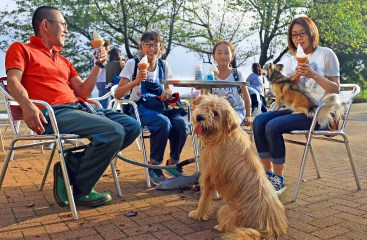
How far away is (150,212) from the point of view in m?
3.26

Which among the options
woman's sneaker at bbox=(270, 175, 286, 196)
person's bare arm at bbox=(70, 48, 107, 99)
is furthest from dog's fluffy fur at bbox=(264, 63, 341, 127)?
person's bare arm at bbox=(70, 48, 107, 99)

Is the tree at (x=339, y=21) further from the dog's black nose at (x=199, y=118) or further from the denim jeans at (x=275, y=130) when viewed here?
the dog's black nose at (x=199, y=118)

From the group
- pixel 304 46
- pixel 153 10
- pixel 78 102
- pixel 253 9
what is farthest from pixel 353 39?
pixel 78 102

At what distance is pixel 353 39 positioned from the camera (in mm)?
22062

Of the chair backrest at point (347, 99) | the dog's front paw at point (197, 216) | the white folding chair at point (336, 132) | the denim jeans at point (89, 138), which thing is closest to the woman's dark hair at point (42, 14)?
A: the denim jeans at point (89, 138)

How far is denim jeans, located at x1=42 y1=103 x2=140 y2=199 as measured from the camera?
123 inches

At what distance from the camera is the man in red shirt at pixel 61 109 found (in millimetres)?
3107

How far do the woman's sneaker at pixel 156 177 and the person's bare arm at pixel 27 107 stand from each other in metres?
1.63

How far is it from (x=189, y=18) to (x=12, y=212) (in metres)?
21.1

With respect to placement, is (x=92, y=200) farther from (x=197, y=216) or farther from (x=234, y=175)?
(x=234, y=175)

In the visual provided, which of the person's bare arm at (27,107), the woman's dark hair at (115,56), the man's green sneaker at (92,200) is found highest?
the woman's dark hair at (115,56)

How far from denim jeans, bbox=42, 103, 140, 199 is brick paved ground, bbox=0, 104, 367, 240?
0.30 meters

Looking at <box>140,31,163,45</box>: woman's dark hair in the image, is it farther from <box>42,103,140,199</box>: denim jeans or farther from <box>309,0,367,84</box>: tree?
<box>309,0,367,84</box>: tree

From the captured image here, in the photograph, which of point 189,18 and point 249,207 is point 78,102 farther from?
point 189,18
